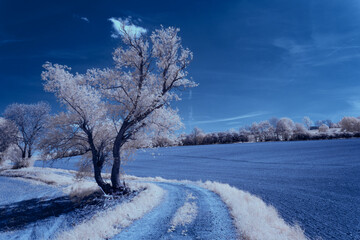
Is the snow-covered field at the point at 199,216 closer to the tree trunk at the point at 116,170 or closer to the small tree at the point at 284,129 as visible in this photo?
the tree trunk at the point at 116,170

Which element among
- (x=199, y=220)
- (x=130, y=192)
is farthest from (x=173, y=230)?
(x=130, y=192)

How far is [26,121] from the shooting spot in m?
38.9

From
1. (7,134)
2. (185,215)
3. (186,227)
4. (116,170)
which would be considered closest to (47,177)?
(7,134)

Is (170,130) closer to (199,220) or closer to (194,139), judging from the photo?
(199,220)

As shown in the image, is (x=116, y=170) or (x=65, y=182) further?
(x=65, y=182)

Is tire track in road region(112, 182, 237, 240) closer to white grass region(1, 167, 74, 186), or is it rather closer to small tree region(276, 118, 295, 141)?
white grass region(1, 167, 74, 186)


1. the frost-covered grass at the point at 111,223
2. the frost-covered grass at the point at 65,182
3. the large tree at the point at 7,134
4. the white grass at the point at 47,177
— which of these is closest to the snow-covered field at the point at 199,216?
the frost-covered grass at the point at 111,223

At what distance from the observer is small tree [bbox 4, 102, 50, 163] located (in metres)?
38.2

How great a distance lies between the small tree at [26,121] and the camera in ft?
125

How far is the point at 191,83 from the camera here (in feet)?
51.6

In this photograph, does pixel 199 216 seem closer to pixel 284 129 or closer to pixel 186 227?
pixel 186 227

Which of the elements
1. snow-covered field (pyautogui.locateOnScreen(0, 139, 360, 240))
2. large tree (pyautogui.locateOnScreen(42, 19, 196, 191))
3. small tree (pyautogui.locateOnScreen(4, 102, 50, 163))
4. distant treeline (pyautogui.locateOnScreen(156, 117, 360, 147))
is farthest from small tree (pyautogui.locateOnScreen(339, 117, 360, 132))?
small tree (pyautogui.locateOnScreen(4, 102, 50, 163))

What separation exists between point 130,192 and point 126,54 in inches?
448

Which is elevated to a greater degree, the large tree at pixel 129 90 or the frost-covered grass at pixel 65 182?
the large tree at pixel 129 90
